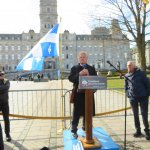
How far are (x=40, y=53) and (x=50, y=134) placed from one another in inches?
87.7

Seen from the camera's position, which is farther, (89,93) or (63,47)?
(63,47)

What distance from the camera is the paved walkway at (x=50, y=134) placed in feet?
23.4

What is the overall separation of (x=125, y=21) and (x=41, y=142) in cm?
1351

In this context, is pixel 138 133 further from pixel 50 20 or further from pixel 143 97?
pixel 50 20

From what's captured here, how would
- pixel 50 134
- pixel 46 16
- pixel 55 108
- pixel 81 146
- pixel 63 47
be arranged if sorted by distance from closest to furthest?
pixel 81 146
pixel 50 134
pixel 55 108
pixel 46 16
pixel 63 47

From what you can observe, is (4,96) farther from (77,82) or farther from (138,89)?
(138,89)

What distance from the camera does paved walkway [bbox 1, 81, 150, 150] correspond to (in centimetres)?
712

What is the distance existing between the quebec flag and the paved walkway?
181 centimetres

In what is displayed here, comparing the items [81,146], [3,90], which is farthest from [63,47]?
[81,146]

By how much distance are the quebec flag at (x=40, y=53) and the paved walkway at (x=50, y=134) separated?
1.81 m

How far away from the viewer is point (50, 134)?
8328 millimetres

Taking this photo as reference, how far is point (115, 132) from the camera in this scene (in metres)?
8.34

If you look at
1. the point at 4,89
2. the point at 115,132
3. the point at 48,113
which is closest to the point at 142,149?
the point at 115,132

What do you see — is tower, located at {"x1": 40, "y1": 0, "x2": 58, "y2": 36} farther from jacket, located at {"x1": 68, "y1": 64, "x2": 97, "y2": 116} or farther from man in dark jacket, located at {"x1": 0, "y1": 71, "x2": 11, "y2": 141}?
jacket, located at {"x1": 68, "y1": 64, "x2": 97, "y2": 116}
